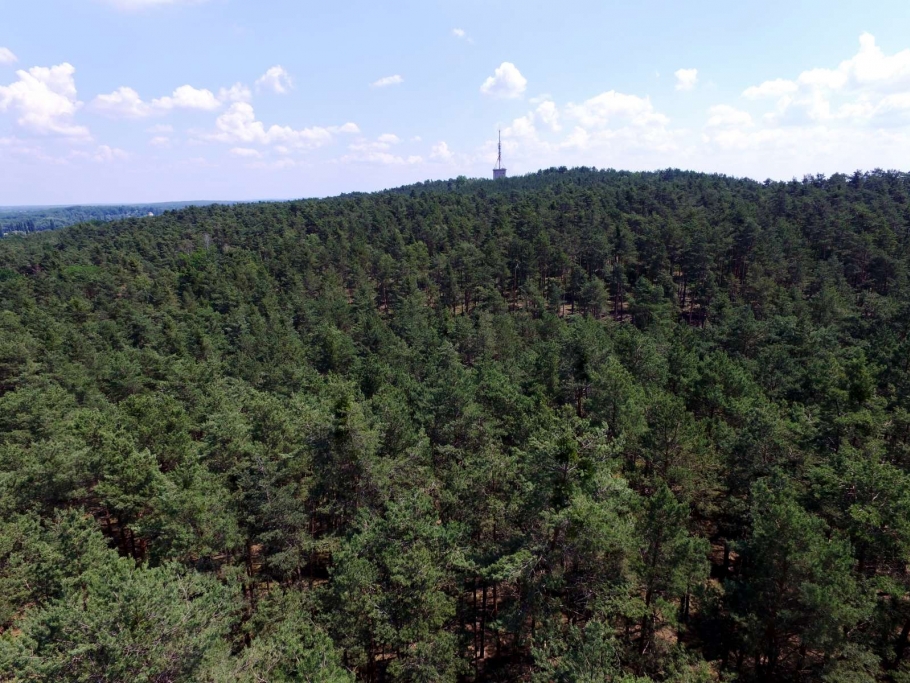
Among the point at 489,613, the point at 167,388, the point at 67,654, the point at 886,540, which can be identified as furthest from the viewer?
the point at 167,388

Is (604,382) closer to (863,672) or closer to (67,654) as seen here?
(863,672)

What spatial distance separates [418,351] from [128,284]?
204 ft

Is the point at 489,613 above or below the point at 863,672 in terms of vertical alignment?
below

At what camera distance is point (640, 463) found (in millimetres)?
32031

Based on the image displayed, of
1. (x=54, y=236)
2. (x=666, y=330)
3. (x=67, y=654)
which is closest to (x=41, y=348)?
(x=67, y=654)

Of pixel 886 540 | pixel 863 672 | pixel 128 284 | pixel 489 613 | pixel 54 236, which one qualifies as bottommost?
pixel 489 613

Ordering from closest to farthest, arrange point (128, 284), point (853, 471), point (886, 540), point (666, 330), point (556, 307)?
point (886, 540)
point (853, 471)
point (666, 330)
point (556, 307)
point (128, 284)

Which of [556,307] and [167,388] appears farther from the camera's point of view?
[556,307]

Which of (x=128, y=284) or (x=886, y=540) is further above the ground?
(x=128, y=284)

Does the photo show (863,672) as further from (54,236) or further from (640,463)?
(54,236)

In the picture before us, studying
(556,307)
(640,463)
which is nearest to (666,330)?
(556,307)

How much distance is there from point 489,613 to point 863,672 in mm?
14961

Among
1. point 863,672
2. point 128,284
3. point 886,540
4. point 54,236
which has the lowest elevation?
point 863,672

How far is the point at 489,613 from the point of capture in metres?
24.9
